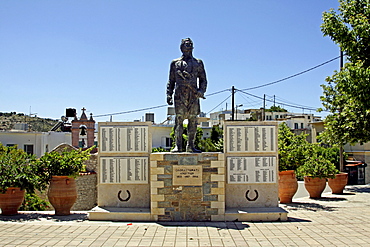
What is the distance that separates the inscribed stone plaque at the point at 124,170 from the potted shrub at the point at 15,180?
4.34 feet

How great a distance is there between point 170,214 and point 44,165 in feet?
9.32

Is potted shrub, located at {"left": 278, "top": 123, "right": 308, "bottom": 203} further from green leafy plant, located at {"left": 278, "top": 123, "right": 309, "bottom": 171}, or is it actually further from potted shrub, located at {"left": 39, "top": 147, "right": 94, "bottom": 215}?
potted shrub, located at {"left": 39, "top": 147, "right": 94, "bottom": 215}

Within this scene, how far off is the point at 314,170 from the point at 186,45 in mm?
5077

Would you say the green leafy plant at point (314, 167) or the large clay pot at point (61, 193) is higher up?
the green leafy plant at point (314, 167)

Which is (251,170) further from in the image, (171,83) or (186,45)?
(186,45)

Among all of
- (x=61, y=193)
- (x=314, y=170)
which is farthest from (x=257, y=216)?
(x=61, y=193)

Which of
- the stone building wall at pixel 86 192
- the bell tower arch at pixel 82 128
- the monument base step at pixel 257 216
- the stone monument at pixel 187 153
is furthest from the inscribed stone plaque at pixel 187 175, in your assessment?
the bell tower arch at pixel 82 128

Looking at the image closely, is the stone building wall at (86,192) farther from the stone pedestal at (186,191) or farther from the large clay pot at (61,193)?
the stone pedestal at (186,191)

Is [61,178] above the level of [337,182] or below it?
above

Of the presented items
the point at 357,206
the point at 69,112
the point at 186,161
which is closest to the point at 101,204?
the point at 186,161

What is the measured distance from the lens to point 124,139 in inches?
312

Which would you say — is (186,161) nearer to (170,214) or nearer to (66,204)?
(170,214)

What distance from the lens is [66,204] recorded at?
307 inches

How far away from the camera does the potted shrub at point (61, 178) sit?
25.3 feet
